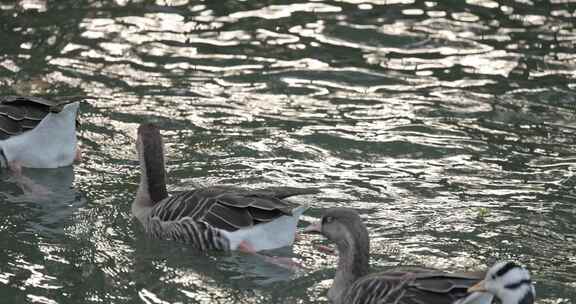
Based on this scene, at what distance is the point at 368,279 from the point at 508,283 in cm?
130

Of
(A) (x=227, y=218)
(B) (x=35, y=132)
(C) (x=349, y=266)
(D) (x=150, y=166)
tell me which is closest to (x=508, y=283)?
(C) (x=349, y=266)

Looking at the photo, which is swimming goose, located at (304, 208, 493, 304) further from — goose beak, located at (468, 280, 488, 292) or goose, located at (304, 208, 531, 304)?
goose beak, located at (468, 280, 488, 292)

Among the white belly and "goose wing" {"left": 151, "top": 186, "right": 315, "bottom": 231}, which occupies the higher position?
"goose wing" {"left": 151, "top": 186, "right": 315, "bottom": 231}

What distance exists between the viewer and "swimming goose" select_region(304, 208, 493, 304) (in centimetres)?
823

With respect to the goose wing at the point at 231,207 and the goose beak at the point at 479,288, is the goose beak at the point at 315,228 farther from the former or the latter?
the goose beak at the point at 479,288

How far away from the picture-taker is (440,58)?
15211 mm

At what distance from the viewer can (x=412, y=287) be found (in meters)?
8.47

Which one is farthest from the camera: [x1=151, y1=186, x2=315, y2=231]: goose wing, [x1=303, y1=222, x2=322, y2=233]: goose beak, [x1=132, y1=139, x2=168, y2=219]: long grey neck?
[x1=132, y1=139, x2=168, y2=219]: long grey neck

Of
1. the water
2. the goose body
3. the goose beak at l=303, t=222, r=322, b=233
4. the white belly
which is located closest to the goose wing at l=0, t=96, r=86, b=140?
the goose body

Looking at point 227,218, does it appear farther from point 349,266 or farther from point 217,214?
point 349,266

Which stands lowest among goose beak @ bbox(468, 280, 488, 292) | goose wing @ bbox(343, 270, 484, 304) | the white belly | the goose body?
the white belly

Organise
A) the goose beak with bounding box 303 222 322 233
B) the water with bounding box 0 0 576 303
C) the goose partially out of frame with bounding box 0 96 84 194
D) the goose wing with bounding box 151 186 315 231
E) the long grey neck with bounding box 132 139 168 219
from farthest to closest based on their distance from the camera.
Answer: the goose partially out of frame with bounding box 0 96 84 194
the long grey neck with bounding box 132 139 168 219
the goose wing with bounding box 151 186 315 231
the water with bounding box 0 0 576 303
the goose beak with bounding box 303 222 322 233

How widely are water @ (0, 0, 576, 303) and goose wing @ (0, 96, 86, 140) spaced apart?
578 mm

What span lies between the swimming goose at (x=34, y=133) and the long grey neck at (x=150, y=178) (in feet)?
4.78
